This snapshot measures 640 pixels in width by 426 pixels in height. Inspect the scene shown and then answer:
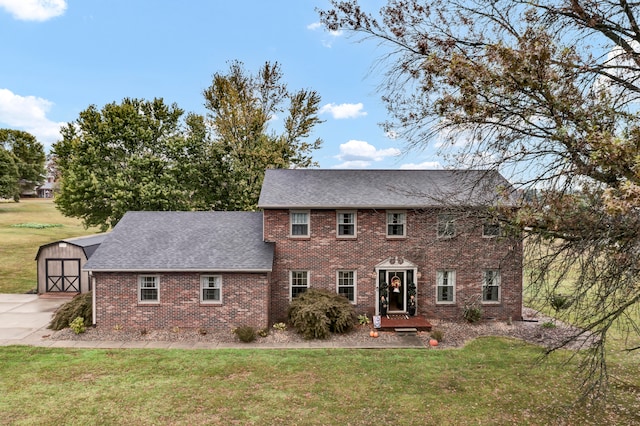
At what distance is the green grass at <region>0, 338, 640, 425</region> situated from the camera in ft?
32.3

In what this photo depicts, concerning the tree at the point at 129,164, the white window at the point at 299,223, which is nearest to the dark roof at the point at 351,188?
the white window at the point at 299,223

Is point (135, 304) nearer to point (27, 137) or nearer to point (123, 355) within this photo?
point (123, 355)

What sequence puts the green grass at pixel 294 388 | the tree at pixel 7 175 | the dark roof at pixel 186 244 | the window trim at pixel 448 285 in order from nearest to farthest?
the green grass at pixel 294 388 → the dark roof at pixel 186 244 → the window trim at pixel 448 285 → the tree at pixel 7 175

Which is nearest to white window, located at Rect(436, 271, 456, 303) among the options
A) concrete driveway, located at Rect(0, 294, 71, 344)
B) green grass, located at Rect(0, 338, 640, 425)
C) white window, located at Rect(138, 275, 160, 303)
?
green grass, located at Rect(0, 338, 640, 425)

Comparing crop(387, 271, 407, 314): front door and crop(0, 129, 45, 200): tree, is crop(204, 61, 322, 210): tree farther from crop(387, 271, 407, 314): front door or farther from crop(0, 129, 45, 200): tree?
crop(0, 129, 45, 200): tree

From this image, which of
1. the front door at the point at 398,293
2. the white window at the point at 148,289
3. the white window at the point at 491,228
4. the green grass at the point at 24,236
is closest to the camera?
the white window at the point at 491,228

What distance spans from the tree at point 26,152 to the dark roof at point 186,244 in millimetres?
66306

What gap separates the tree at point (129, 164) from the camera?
2741 centimetres

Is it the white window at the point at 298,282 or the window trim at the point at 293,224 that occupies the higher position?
the window trim at the point at 293,224

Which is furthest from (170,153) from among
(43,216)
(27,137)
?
(27,137)

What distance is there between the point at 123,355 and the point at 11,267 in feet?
77.9

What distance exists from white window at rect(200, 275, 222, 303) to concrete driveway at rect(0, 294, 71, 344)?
676 centimetres

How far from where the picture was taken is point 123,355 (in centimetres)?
1389

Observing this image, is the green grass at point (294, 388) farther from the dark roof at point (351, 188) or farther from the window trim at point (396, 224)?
the dark roof at point (351, 188)
